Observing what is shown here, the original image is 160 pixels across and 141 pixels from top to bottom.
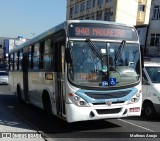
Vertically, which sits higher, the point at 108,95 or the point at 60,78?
the point at 60,78

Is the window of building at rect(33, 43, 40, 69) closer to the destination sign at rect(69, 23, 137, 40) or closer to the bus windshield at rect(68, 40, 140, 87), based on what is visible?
the destination sign at rect(69, 23, 137, 40)

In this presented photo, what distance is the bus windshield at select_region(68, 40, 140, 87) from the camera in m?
9.07

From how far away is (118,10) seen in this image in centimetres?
6100

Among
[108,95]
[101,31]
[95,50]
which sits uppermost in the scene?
[101,31]

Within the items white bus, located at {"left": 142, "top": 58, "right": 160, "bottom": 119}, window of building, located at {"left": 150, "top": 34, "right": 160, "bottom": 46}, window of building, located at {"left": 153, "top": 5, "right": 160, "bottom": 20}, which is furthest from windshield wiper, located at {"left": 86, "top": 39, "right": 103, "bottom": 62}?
window of building, located at {"left": 150, "top": 34, "right": 160, "bottom": 46}

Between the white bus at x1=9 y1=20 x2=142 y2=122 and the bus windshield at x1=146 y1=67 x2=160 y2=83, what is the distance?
2338 mm

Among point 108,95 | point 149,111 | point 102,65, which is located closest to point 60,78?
point 102,65

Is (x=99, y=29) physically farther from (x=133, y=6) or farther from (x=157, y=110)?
(x=133, y=6)

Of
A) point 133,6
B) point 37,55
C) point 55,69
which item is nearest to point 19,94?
point 37,55

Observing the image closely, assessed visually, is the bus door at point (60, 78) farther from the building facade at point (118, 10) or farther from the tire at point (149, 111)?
the building facade at point (118, 10)

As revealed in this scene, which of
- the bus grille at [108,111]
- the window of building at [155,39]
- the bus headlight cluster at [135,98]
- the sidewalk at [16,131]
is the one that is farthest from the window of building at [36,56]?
the window of building at [155,39]

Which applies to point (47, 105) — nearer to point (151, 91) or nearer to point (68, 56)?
point (68, 56)

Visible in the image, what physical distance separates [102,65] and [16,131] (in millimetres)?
2872

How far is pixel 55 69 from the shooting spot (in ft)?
33.0
